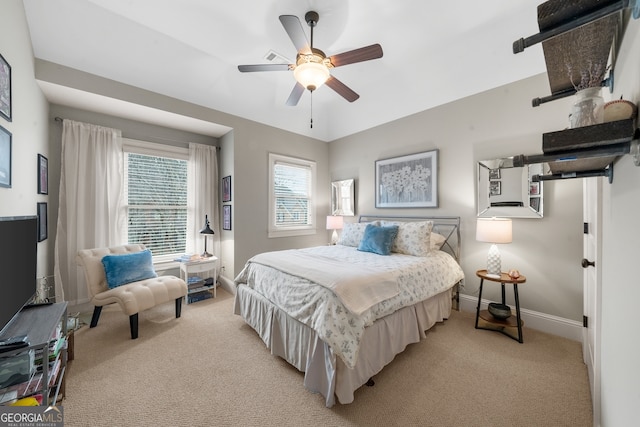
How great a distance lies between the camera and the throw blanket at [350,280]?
69.0 inches

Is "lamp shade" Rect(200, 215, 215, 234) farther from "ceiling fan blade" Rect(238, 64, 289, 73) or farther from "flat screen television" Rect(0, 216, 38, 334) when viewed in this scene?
"ceiling fan blade" Rect(238, 64, 289, 73)

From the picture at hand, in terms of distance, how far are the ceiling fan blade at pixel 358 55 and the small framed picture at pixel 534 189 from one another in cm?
218

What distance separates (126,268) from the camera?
2748 mm

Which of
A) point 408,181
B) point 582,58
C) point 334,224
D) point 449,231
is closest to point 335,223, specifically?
point 334,224

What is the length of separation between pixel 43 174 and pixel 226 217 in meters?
2.11

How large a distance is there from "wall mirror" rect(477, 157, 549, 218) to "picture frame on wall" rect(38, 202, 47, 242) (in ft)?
16.2

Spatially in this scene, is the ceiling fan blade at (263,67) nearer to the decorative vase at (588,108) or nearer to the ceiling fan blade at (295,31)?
the ceiling fan blade at (295,31)

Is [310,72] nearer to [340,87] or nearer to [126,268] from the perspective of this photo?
[340,87]

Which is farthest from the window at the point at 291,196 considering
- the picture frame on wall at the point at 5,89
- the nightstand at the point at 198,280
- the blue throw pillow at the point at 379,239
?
the picture frame on wall at the point at 5,89

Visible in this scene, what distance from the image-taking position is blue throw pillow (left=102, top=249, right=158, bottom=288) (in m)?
2.66

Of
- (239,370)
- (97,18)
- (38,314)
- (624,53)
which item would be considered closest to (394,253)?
(239,370)

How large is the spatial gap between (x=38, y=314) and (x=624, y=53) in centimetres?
331

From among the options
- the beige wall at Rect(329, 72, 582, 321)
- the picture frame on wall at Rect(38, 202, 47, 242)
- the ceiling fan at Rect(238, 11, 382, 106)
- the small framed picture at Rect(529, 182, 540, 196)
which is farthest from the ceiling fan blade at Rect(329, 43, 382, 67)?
the picture frame on wall at Rect(38, 202, 47, 242)

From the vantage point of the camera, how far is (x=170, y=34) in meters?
2.64
